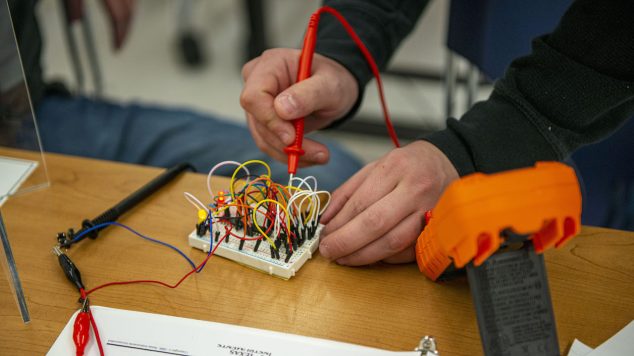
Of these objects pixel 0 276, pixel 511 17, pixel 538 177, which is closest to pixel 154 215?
pixel 0 276

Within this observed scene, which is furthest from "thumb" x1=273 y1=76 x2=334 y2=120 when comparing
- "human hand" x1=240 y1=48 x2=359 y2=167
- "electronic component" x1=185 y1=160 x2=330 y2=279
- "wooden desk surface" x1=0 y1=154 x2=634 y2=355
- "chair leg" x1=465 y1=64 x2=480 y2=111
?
"chair leg" x1=465 y1=64 x2=480 y2=111

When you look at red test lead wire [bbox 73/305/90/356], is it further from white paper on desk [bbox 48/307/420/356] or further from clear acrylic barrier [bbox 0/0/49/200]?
clear acrylic barrier [bbox 0/0/49/200]

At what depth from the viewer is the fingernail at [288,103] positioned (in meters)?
0.87

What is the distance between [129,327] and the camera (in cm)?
70

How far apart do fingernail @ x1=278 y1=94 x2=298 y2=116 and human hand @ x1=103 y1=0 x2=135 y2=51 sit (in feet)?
2.75

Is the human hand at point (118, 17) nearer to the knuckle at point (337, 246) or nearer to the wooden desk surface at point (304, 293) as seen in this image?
the wooden desk surface at point (304, 293)

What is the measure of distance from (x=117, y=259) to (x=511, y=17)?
0.94 metres

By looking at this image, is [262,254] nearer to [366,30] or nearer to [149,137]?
[366,30]

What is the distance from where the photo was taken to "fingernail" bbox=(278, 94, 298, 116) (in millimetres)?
875

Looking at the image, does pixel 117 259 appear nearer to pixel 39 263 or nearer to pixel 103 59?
pixel 39 263

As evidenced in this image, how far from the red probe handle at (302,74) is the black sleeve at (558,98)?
20 cm

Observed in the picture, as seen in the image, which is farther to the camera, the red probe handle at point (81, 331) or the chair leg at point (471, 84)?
the chair leg at point (471, 84)

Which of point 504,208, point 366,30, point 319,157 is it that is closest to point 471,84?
point 366,30

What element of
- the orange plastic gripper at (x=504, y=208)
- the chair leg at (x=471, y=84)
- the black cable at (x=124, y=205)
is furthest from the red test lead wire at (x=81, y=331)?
the chair leg at (x=471, y=84)
